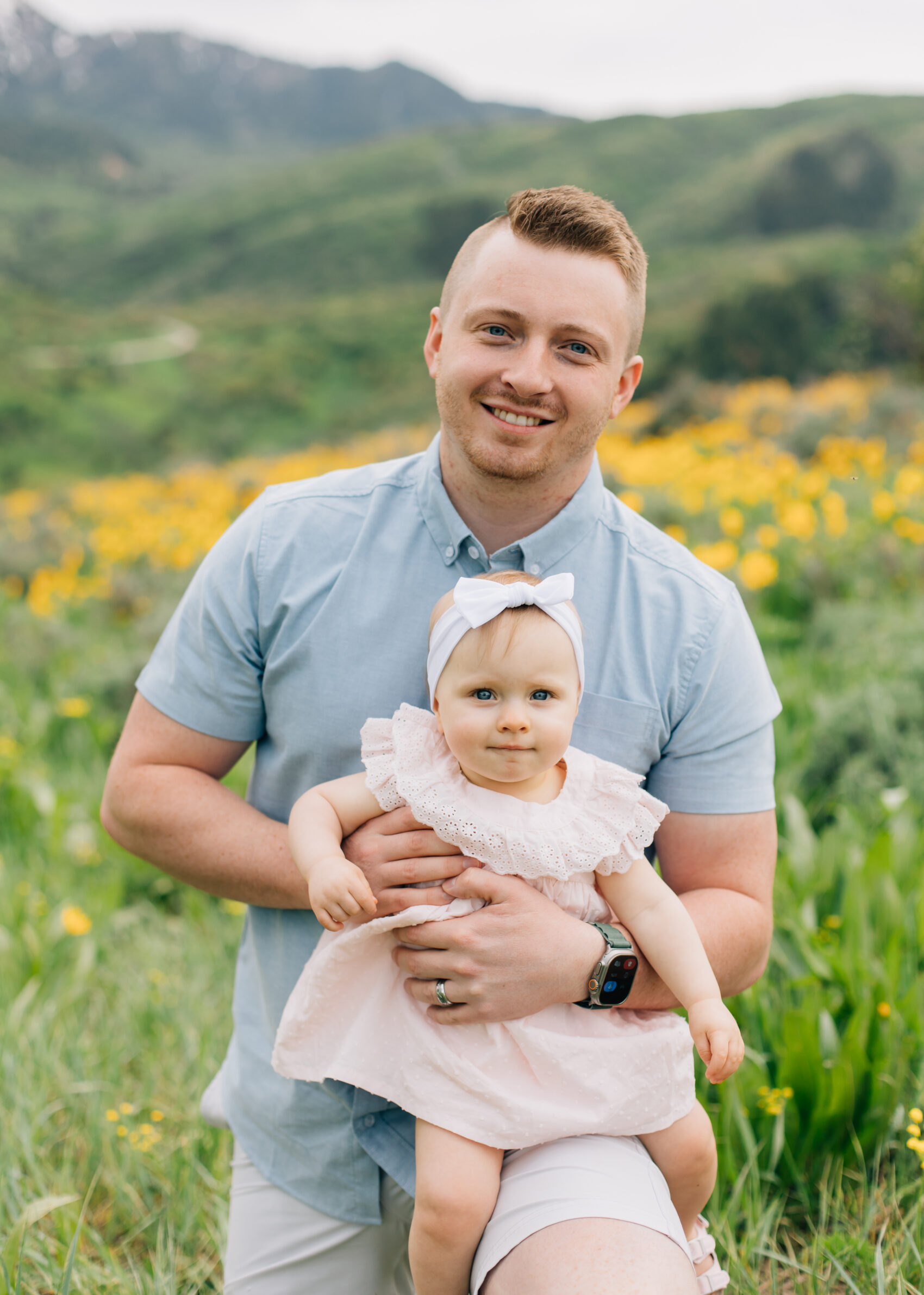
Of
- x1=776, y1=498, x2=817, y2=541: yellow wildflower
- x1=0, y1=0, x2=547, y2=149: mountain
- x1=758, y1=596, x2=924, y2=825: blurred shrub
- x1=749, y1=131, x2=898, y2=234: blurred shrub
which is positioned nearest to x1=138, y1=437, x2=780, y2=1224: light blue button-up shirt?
x1=758, y1=596, x2=924, y2=825: blurred shrub

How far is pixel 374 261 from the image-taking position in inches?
2103

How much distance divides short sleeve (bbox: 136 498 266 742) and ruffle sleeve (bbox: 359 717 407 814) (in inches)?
13.1

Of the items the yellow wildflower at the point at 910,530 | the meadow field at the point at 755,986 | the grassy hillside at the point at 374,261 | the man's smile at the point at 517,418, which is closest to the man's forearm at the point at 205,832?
the meadow field at the point at 755,986

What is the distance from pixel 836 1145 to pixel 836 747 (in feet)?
5.77

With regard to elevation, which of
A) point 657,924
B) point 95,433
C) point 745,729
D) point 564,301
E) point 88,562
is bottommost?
point 95,433

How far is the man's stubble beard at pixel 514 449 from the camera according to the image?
188 cm

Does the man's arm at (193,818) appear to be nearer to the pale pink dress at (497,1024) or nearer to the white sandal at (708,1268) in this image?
the pale pink dress at (497,1024)

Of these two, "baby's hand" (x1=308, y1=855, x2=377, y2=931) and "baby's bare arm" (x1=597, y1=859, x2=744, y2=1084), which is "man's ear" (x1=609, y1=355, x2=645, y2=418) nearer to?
"baby's bare arm" (x1=597, y1=859, x2=744, y2=1084)

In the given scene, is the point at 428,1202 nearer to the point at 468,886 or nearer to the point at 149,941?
the point at 468,886

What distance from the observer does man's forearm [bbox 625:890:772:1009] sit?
5.67 ft

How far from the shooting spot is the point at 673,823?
6.31 feet

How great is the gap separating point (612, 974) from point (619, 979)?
19mm

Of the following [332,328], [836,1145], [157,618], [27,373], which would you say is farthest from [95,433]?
[836,1145]

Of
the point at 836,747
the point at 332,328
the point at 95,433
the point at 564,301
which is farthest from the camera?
the point at 332,328
